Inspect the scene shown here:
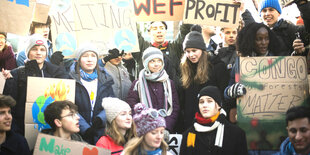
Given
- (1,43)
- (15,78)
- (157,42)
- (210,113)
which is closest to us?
(210,113)

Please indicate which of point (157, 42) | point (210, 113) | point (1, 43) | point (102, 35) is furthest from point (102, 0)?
point (210, 113)

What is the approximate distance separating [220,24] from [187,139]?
5.67 feet

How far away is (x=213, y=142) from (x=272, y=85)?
40.8 inches

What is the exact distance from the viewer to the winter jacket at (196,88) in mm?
5910

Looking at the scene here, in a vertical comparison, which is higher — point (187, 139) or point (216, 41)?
point (216, 41)

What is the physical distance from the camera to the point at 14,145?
511 centimetres

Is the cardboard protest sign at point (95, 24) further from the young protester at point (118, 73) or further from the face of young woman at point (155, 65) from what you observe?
the face of young woman at point (155, 65)

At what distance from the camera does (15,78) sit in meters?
5.75

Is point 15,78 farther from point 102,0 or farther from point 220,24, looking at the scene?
point 220,24

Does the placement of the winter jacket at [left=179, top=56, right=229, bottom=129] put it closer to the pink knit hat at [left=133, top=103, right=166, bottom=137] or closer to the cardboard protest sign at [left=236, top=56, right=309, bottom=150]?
the cardboard protest sign at [left=236, top=56, right=309, bottom=150]

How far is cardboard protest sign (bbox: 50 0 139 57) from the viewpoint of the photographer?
6367 mm

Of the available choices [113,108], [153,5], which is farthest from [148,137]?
[153,5]

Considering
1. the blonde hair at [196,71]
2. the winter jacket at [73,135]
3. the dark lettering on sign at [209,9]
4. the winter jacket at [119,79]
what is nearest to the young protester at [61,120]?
the winter jacket at [73,135]

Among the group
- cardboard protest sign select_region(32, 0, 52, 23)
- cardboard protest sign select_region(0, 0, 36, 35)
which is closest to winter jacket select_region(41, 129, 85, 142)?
cardboard protest sign select_region(0, 0, 36, 35)
